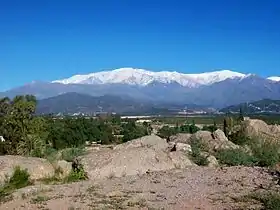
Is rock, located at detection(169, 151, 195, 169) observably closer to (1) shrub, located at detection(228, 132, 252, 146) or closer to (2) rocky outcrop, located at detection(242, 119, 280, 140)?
(1) shrub, located at detection(228, 132, 252, 146)

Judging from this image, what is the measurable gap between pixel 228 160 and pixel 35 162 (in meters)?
8.07

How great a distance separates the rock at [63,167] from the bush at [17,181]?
1790 millimetres

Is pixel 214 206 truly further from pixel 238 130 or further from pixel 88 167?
pixel 238 130

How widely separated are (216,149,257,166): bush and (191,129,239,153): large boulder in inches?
49.0

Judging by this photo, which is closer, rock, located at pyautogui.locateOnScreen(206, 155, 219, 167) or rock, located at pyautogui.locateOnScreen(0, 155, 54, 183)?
rock, located at pyautogui.locateOnScreen(0, 155, 54, 183)

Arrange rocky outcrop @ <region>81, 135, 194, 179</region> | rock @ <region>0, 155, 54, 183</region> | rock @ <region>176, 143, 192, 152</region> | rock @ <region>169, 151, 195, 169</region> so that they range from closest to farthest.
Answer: rock @ <region>0, 155, 54, 183</region>
rocky outcrop @ <region>81, 135, 194, 179</region>
rock @ <region>169, 151, 195, 169</region>
rock @ <region>176, 143, 192, 152</region>

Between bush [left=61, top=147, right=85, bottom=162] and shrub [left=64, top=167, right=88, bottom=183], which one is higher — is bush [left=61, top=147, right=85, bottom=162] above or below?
above

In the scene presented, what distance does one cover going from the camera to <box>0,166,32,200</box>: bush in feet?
57.8

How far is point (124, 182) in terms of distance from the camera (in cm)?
1745

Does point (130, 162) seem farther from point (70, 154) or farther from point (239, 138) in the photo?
point (239, 138)

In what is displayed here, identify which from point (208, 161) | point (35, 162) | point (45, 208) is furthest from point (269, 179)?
point (35, 162)

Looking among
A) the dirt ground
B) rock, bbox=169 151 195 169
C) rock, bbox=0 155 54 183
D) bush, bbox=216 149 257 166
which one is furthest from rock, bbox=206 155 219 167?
rock, bbox=0 155 54 183

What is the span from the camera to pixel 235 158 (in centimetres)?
2233

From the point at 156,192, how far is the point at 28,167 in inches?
229
